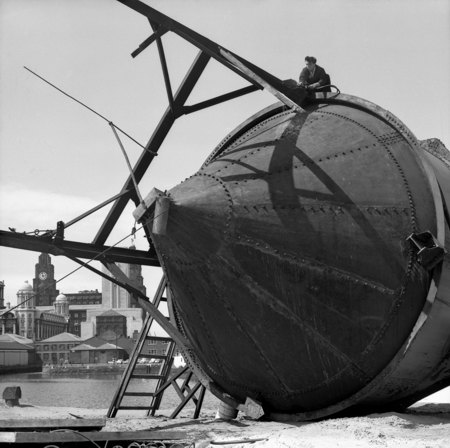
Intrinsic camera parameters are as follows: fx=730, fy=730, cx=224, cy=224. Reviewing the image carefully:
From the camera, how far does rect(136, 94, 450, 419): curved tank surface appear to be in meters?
8.02

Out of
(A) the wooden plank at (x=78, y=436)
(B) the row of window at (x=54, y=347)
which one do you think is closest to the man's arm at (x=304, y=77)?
(A) the wooden plank at (x=78, y=436)

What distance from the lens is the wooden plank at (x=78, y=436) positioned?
278 inches

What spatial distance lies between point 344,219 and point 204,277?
172cm

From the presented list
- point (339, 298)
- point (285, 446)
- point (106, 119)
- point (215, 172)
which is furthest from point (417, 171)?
point (106, 119)

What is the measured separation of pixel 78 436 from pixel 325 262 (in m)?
3.17

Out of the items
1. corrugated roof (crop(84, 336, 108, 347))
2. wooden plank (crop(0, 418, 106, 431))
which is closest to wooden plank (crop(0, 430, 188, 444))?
wooden plank (crop(0, 418, 106, 431))

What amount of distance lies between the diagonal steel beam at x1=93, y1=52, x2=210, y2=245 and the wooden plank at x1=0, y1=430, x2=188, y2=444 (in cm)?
431

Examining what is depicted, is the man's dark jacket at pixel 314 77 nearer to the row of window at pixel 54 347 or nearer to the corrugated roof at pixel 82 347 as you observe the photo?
the corrugated roof at pixel 82 347

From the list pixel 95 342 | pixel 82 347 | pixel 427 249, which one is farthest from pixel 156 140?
pixel 95 342

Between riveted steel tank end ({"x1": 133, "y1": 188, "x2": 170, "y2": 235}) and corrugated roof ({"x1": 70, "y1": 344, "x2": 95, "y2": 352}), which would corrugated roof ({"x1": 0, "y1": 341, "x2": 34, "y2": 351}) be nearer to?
corrugated roof ({"x1": 70, "y1": 344, "x2": 95, "y2": 352})

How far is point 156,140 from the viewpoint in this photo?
445 inches

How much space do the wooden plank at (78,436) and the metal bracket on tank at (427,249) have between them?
3183mm

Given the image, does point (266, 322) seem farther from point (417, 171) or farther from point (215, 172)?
point (417, 171)

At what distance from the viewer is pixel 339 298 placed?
8.02m
